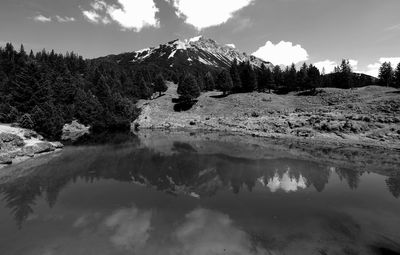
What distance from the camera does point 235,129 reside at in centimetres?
6706

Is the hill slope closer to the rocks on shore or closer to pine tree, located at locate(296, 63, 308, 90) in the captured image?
pine tree, located at locate(296, 63, 308, 90)

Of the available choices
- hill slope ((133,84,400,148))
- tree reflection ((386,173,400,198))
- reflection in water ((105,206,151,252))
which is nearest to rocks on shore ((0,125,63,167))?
reflection in water ((105,206,151,252))

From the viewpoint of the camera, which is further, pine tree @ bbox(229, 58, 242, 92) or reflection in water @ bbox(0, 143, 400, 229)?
pine tree @ bbox(229, 58, 242, 92)

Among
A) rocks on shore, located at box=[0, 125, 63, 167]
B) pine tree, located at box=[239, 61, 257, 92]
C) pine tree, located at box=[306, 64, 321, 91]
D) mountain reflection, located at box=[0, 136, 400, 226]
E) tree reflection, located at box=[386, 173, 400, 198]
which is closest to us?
tree reflection, located at box=[386, 173, 400, 198]

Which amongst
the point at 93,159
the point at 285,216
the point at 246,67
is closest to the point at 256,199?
the point at 285,216

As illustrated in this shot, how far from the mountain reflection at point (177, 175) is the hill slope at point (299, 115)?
22.5 metres

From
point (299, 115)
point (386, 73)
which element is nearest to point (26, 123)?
point (299, 115)

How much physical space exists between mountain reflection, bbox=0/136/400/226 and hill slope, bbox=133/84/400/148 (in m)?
22.5

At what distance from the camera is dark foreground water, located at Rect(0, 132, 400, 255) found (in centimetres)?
1412

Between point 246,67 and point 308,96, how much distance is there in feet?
96.4

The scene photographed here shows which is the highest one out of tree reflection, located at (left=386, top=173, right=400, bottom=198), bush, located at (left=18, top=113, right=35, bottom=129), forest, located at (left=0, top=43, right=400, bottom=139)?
forest, located at (left=0, top=43, right=400, bottom=139)

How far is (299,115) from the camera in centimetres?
6366

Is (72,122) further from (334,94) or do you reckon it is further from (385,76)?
(385,76)

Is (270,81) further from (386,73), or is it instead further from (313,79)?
(386,73)
